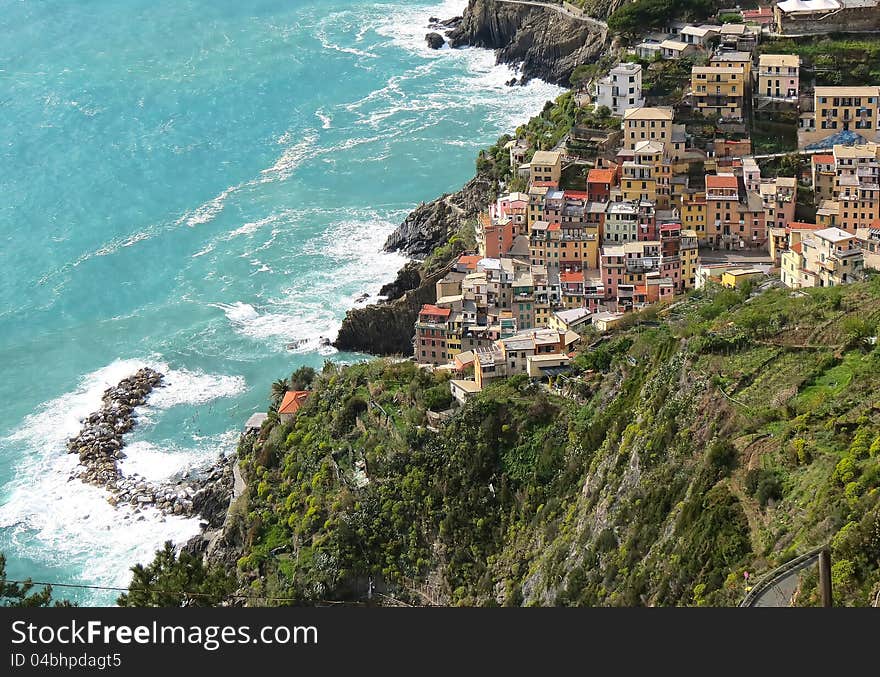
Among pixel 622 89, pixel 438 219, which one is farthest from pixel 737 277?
pixel 438 219

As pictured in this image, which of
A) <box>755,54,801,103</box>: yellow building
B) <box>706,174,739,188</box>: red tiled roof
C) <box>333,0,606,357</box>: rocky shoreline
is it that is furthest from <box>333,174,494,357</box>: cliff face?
<box>755,54,801,103</box>: yellow building

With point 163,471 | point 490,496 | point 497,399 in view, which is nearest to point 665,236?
point 497,399

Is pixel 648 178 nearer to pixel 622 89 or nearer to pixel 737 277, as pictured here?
pixel 622 89

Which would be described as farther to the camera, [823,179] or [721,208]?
[823,179]

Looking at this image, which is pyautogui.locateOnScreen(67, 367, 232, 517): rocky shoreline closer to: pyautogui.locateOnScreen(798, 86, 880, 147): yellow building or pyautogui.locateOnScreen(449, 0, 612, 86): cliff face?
pyautogui.locateOnScreen(798, 86, 880, 147): yellow building

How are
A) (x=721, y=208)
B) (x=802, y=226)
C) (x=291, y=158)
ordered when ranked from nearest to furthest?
(x=802, y=226), (x=721, y=208), (x=291, y=158)

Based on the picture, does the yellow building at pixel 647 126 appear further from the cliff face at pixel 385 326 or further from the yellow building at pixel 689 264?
the cliff face at pixel 385 326
